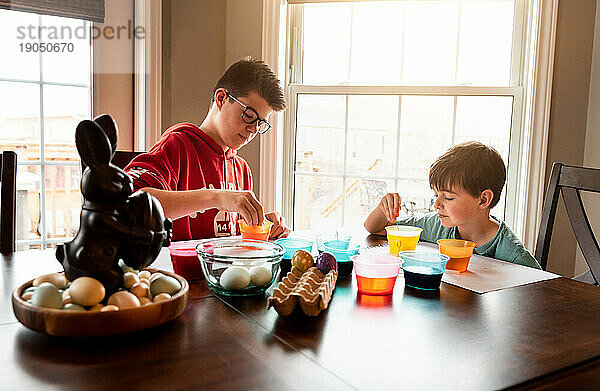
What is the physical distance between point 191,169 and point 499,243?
1102 millimetres

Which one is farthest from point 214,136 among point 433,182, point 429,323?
point 429,323

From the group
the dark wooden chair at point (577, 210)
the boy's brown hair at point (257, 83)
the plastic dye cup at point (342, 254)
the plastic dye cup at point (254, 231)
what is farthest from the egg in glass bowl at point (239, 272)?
the dark wooden chair at point (577, 210)

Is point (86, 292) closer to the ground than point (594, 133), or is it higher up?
closer to the ground

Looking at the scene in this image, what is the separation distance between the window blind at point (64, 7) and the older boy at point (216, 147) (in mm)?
984

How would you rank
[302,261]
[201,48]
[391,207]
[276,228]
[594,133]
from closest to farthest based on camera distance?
1. [302,261]
2. [276,228]
3. [391,207]
4. [594,133]
5. [201,48]

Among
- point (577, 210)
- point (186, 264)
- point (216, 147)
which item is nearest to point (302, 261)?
point (186, 264)

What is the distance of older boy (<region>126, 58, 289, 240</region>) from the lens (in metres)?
1.67

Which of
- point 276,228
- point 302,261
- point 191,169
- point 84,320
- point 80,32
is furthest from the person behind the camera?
point 80,32

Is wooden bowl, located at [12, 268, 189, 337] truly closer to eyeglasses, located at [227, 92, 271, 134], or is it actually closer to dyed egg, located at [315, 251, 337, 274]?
dyed egg, located at [315, 251, 337, 274]

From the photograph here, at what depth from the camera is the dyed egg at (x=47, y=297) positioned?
2.59 feet

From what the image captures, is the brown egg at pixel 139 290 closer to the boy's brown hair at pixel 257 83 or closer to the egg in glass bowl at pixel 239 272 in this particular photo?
the egg in glass bowl at pixel 239 272

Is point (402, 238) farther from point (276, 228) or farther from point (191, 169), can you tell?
point (191, 169)

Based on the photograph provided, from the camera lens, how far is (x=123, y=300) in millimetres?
804

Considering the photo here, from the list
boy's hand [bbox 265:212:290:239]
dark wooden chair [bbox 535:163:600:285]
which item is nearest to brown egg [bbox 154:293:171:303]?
boy's hand [bbox 265:212:290:239]
